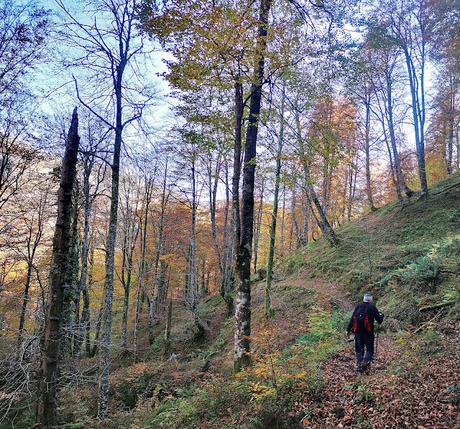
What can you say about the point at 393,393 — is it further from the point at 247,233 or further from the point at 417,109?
the point at 417,109

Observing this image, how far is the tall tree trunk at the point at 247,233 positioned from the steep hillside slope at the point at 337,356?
566 millimetres

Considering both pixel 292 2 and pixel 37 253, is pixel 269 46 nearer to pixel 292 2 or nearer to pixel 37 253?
pixel 292 2

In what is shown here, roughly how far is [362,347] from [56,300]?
6.13 m

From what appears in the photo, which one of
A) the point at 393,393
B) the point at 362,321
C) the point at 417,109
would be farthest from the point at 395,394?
the point at 417,109

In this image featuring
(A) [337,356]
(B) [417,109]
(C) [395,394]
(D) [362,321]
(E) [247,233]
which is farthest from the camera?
(B) [417,109]

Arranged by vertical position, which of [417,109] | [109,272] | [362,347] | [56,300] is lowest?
[362,347]

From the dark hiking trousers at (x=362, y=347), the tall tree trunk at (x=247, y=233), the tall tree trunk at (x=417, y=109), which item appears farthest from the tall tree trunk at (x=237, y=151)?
the tall tree trunk at (x=417, y=109)

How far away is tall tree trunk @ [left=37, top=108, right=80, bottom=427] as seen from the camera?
4.71 m

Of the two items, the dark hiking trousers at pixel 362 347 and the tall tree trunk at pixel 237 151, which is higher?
the tall tree trunk at pixel 237 151

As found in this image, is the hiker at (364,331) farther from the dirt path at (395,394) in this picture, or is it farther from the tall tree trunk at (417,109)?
the tall tree trunk at (417,109)

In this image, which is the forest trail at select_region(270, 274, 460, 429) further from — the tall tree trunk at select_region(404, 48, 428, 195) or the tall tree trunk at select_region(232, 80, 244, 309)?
the tall tree trunk at select_region(404, 48, 428, 195)

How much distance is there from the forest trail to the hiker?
21 centimetres

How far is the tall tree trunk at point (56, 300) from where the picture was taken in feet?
15.5

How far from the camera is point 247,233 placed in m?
7.52
